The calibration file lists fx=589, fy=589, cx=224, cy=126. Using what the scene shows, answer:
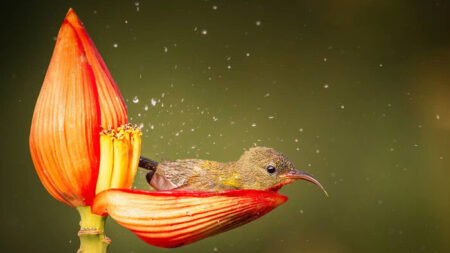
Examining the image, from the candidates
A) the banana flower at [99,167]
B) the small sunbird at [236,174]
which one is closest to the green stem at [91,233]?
the banana flower at [99,167]

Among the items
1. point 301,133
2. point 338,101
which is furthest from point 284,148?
point 338,101

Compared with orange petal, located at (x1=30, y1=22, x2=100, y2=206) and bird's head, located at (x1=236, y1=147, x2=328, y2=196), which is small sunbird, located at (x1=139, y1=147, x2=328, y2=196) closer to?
bird's head, located at (x1=236, y1=147, x2=328, y2=196)

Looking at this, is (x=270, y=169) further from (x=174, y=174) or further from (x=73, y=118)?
(x=73, y=118)

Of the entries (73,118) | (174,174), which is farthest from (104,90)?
(174,174)

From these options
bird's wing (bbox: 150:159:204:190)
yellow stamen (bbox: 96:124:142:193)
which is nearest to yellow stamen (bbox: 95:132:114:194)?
yellow stamen (bbox: 96:124:142:193)

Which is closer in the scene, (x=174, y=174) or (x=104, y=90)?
(x=104, y=90)

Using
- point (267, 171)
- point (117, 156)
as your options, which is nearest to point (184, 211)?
point (117, 156)
